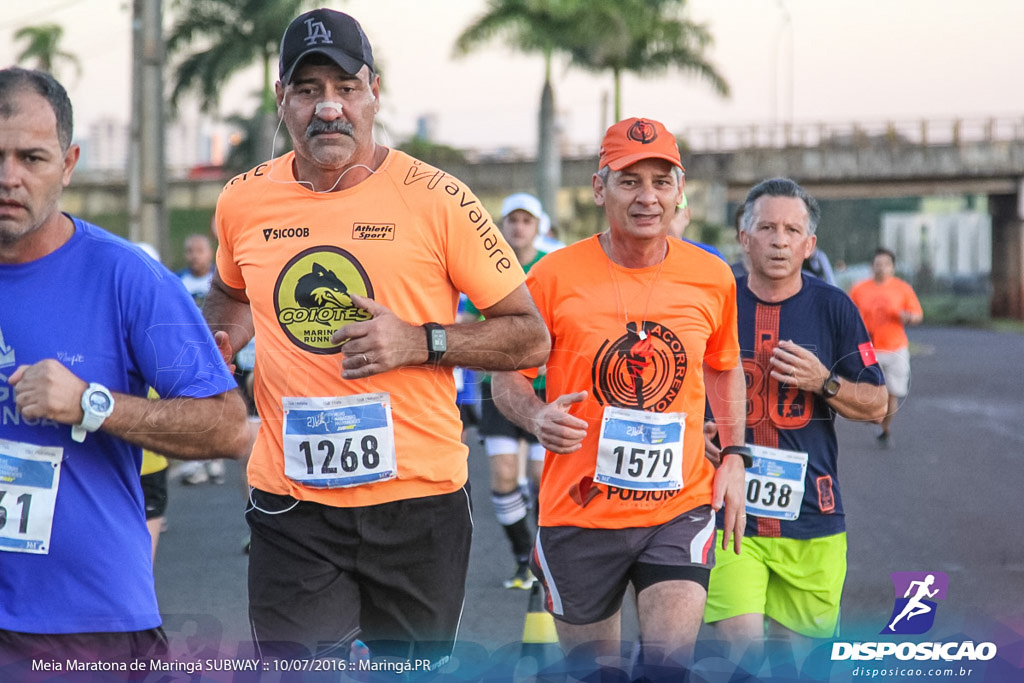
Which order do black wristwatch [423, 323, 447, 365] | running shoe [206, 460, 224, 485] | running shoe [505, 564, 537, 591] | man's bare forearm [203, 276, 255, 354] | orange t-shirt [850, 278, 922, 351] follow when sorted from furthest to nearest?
1. orange t-shirt [850, 278, 922, 351]
2. running shoe [206, 460, 224, 485]
3. running shoe [505, 564, 537, 591]
4. man's bare forearm [203, 276, 255, 354]
5. black wristwatch [423, 323, 447, 365]

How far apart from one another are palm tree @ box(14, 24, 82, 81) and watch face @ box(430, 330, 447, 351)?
3575 cm

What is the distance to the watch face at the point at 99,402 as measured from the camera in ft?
8.79

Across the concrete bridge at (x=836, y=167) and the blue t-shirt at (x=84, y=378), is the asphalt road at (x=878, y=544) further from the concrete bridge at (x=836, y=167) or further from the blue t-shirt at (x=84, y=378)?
the concrete bridge at (x=836, y=167)

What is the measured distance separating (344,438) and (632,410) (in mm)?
1014

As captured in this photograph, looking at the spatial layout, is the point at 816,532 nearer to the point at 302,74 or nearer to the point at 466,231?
the point at 466,231

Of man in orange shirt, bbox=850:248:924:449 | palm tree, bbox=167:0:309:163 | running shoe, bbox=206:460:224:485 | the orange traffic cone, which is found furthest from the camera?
palm tree, bbox=167:0:309:163

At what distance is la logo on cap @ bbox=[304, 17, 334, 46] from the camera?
3436mm

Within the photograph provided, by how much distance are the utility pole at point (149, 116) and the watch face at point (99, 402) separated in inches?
394

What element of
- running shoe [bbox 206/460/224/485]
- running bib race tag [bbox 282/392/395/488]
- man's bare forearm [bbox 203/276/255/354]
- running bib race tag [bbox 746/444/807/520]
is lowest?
running shoe [bbox 206/460/224/485]

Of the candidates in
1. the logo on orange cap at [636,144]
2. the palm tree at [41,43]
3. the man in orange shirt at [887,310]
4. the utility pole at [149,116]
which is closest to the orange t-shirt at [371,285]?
the logo on orange cap at [636,144]

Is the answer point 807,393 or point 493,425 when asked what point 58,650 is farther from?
point 493,425

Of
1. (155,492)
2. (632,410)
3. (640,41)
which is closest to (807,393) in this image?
(632,410)

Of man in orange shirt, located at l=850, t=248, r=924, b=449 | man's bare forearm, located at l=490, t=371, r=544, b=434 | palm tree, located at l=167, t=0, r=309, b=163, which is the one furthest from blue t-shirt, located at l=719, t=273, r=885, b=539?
palm tree, located at l=167, t=0, r=309, b=163

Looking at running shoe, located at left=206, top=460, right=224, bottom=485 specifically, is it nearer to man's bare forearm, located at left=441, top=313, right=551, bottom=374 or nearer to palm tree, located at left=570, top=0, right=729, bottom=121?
man's bare forearm, located at left=441, top=313, right=551, bottom=374
